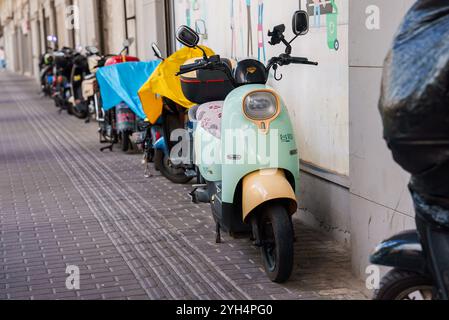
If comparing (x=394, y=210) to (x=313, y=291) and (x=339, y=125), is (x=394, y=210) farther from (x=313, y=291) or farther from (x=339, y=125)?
(x=339, y=125)

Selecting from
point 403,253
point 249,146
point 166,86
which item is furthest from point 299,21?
point 166,86

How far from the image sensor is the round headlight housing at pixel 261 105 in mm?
5215

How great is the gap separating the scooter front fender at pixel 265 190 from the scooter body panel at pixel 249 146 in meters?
0.05

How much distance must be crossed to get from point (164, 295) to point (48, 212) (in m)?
3.07

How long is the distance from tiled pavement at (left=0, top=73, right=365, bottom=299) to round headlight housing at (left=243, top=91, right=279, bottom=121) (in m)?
1.03

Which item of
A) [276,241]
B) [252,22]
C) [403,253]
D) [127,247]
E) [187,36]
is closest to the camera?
[403,253]

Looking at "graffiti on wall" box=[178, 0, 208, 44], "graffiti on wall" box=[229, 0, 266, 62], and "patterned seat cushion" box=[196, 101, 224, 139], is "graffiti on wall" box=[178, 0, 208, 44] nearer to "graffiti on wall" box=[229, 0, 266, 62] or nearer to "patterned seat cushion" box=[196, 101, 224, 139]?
"graffiti on wall" box=[229, 0, 266, 62]

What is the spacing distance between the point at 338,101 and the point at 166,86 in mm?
2706

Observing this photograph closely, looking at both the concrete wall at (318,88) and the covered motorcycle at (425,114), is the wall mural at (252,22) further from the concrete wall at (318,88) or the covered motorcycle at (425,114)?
the covered motorcycle at (425,114)

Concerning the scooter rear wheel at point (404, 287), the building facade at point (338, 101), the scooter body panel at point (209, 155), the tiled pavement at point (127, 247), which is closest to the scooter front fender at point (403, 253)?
the scooter rear wheel at point (404, 287)

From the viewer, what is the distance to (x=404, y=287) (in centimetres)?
309

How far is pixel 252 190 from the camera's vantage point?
5.08 m

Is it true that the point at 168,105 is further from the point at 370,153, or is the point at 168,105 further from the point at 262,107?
the point at 370,153

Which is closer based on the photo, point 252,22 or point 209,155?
point 209,155
